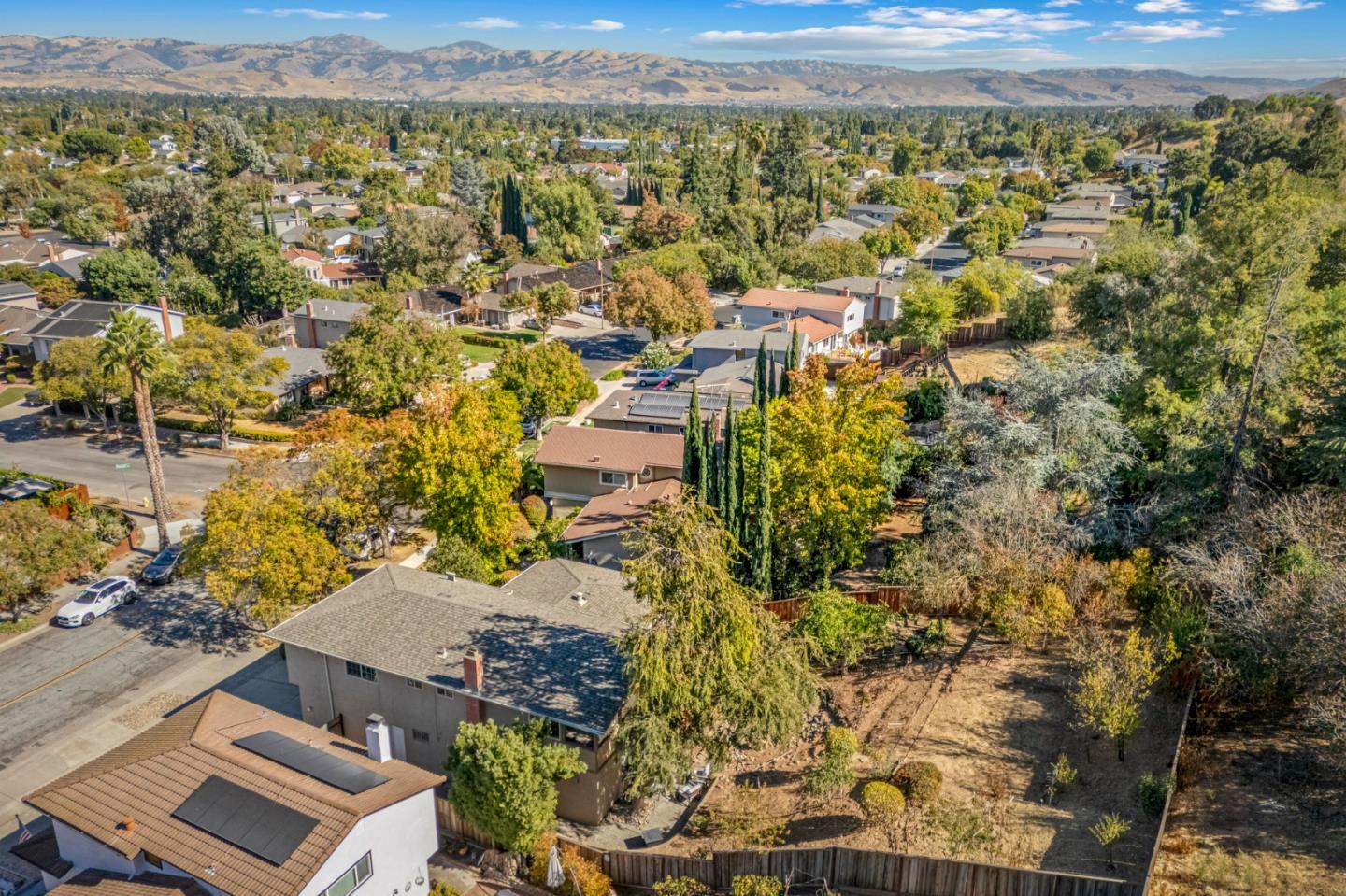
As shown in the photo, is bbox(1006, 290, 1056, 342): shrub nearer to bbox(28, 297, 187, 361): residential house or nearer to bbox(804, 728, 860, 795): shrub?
bbox(804, 728, 860, 795): shrub

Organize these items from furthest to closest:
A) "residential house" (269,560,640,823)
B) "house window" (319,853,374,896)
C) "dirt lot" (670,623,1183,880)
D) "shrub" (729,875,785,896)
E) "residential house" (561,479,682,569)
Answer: "residential house" (561,479,682,569)
"residential house" (269,560,640,823)
"dirt lot" (670,623,1183,880)
"shrub" (729,875,785,896)
"house window" (319,853,374,896)

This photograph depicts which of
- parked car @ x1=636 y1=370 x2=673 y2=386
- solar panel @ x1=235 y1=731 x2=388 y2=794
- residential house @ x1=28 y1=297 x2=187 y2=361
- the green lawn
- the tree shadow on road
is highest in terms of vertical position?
residential house @ x1=28 y1=297 x2=187 y2=361

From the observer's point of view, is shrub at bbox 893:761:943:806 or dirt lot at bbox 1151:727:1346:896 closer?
dirt lot at bbox 1151:727:1346:896

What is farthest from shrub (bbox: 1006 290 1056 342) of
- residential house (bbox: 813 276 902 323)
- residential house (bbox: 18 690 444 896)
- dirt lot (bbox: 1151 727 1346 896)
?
residential house (bbox: 18 690 444 896)

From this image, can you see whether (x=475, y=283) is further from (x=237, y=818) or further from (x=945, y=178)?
(x=945, y=178)

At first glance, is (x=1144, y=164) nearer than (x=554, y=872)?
No

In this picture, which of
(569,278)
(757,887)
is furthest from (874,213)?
(757,887)

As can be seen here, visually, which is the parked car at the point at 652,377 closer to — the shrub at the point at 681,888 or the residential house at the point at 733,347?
the residential house at the point at 733,347
